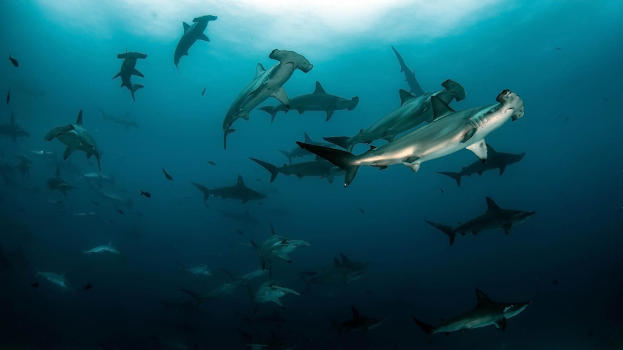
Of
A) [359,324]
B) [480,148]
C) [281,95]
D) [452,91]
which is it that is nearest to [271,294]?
[359,324]

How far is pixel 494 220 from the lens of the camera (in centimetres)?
814

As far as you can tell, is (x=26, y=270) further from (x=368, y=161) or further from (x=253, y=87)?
(x=368, y=161)

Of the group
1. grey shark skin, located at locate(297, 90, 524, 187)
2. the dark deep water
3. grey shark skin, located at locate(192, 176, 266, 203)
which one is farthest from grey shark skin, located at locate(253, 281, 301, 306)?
grey shark skin, located at locate(297, 90, 524, 187)

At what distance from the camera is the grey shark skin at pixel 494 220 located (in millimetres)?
7891

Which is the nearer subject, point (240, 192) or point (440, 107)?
point (440, 107)

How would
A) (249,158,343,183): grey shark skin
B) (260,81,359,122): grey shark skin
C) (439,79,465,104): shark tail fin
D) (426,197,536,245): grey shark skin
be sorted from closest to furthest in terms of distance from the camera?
1. (439,79,465,104): shark tail fin
2. (426,197,536,245): grey shark skin
3. (260,81,359,122): grey shark skin
4. (249,158,343,183): grey shark skin

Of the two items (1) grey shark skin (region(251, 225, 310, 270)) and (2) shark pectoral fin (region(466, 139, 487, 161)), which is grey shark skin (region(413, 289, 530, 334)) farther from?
(1) grey shark skin (region(251, 225, 310, 270))

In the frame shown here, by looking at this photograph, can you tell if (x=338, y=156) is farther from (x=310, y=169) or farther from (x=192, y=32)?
(x=192, y=32)

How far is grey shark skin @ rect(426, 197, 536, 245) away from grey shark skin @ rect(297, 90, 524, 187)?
18.5 feet

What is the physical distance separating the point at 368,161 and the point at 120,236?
56.5 meters

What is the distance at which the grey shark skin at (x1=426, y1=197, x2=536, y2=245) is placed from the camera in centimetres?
789

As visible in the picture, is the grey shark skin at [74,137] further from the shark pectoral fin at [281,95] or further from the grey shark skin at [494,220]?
the grey shark skin at [494,220]

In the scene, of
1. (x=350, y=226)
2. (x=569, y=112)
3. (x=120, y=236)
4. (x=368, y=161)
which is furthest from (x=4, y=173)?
(x=569, y=112)

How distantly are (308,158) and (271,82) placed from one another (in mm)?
20222
